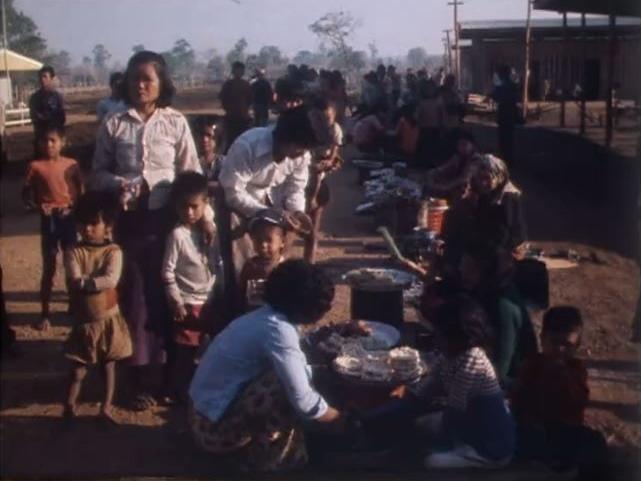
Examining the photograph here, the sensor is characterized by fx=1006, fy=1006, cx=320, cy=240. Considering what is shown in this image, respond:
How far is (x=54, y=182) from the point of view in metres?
5.25

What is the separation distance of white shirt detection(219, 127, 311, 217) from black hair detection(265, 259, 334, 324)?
105 centimetres

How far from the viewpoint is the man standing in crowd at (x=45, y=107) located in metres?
5.35

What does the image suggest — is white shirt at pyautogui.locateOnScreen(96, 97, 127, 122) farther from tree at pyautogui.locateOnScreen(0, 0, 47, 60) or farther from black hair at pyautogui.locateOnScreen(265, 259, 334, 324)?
black hair at pyautogui.locateOnScreen(265, 259, 334, 324)

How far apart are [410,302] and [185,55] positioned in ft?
6.32

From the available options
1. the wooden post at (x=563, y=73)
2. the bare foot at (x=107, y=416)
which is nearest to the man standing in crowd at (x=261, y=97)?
the bare foot at (x=107, y=416)

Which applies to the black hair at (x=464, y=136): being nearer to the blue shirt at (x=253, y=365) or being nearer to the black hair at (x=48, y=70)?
the black hair at (x=48, y=70)

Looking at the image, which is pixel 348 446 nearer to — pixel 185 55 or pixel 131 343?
pixel 131 343

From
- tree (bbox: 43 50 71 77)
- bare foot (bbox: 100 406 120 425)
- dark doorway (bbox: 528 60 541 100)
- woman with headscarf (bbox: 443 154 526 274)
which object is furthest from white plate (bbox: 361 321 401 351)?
dark doorway (bbox: 528 60 541 100)

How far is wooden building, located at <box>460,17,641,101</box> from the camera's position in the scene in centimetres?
632

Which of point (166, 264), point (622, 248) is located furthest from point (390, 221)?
point (166, 264)

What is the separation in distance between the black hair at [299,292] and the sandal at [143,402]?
1.32 meters

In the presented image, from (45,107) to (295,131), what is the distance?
1.91 m

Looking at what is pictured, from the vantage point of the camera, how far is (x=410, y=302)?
5699mm

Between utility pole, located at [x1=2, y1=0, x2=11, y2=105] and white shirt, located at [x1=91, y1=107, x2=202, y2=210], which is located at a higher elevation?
utility pole, located at [x1=2, y1=0, x2=11, y2=105]
